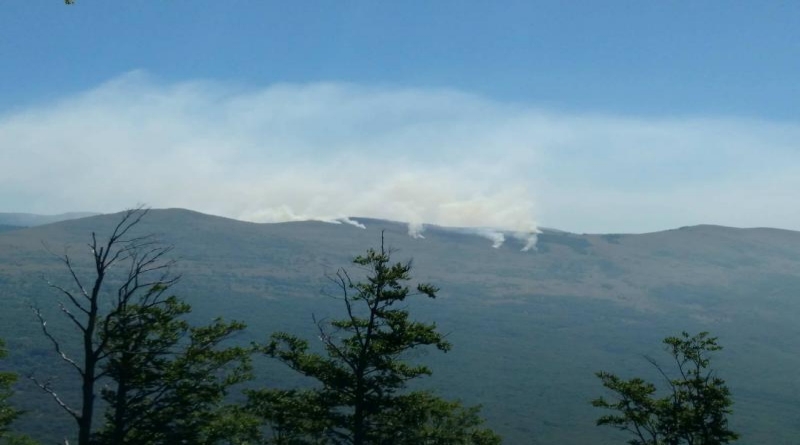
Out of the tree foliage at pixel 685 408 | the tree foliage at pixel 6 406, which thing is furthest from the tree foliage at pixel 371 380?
the tree foliage at pixel 6 406

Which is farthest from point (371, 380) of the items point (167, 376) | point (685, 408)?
point (685, 408)

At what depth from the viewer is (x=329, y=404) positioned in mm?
24766

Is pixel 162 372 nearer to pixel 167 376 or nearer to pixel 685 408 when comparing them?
pixel 167 376

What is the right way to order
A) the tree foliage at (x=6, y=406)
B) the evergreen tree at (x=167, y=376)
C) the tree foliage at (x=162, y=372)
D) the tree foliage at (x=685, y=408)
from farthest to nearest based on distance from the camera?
the tree foliage at (x=685, y=408) < the tree foliage at (x=6, y=406) < the evergreen tree at (x=167, y=376) < the tree foliage at (x=162, y=372)

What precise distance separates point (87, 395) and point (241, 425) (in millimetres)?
7265

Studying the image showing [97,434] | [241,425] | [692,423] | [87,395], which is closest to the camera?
[87,395]

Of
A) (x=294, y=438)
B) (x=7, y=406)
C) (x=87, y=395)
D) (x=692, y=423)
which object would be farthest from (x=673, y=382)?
(x=7, y=406)

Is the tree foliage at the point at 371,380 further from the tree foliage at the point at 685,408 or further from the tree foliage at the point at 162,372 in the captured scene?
the tree foliage at the point at 685,408

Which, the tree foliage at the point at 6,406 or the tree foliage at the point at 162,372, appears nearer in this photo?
the tree foliage at the point at 162,372

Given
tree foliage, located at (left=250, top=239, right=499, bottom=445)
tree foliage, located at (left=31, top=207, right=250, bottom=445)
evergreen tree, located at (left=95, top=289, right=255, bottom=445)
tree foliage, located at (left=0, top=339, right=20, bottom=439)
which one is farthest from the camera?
tree foliage, located at (left=250, top=239, right=499, bottom=445)

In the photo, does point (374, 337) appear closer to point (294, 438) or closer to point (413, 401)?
point (413, 401)

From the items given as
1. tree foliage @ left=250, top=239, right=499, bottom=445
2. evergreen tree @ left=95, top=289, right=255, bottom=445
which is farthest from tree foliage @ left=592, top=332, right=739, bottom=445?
evergreen tree @ left=95, top=289, right=255, bottom=445

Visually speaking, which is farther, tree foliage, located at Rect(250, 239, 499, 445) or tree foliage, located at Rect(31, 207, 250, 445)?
tree foliage, located at Rect(250, 239, 499, 445)

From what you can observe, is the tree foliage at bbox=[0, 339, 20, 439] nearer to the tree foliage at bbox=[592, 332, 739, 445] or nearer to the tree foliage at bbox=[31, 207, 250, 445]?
the tree foliage at bbox=[31, 207, 250, 445]
